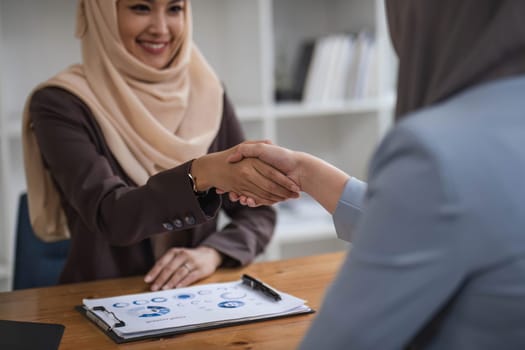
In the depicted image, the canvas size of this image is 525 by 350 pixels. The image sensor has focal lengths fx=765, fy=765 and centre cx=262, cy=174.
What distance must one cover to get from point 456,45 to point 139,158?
53.5 inches

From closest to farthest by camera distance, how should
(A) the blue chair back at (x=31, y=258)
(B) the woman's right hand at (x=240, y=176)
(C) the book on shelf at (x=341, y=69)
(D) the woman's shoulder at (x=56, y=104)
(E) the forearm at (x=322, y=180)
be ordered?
(E) the forearm at (x=322, y=180) < (B) the woman's right hand at (x=240, y=176) < (D) the woman's shoulder at (x=56, y=104) < (A) the blue chair back at (x=31, y=258) < (C) the book on shelf at (x=341, y=69)

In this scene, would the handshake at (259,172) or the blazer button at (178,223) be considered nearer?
the handshake at (259,172)

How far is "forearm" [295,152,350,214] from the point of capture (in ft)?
4.94

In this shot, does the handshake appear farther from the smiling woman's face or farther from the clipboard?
the smiling woman's face

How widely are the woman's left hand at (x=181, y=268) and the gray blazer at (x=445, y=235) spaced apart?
87 centimetres

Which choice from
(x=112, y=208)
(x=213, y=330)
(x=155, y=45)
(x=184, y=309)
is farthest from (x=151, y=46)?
(x=213, y=330)

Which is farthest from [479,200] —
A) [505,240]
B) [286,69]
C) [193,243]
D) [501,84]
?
[286,69]

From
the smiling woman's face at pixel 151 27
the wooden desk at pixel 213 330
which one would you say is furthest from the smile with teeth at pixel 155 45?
→ the wooden desk at pixel 213 330

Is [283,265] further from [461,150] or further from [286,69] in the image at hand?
[286,69]

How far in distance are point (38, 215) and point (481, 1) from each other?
4.98 feet

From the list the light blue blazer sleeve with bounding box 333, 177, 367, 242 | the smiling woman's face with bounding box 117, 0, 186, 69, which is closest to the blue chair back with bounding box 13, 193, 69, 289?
the smiling woman's face with bounding box 117, 0, 186, 69

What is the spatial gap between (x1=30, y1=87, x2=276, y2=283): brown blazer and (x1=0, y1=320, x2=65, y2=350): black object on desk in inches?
15.1

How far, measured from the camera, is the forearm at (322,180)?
4.94 feet

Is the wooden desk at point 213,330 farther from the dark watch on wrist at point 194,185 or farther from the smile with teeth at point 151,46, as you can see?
the smile with teeth at point 151,46
